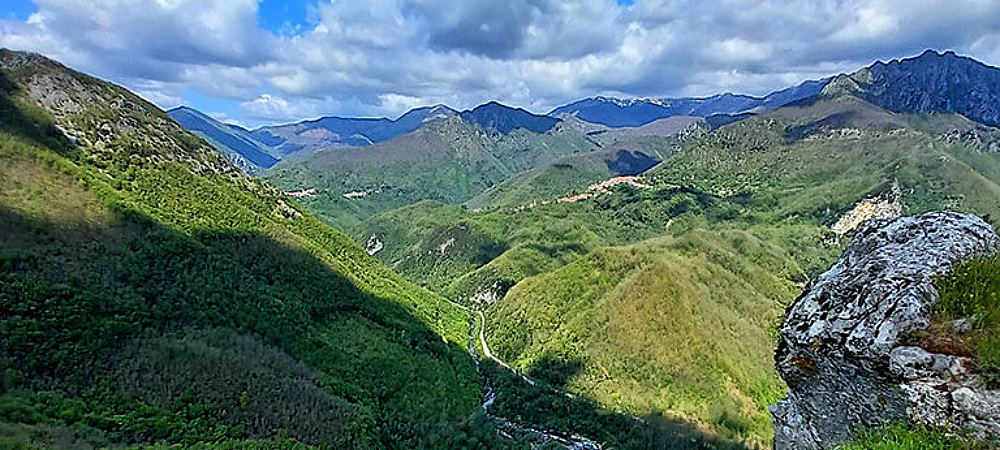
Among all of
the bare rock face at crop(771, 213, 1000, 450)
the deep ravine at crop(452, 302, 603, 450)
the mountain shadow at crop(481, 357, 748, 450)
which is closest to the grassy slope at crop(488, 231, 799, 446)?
the mountain shadow at crop(481, 357, 748, 450)

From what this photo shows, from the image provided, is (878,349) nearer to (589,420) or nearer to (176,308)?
(176,308)

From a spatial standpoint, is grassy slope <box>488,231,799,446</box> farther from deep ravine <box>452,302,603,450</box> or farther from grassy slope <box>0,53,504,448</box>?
grassy slope <box>0,53,504,448</box>

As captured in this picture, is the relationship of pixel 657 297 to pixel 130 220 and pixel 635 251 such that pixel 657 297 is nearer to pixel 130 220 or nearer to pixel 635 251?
pixel 635 251

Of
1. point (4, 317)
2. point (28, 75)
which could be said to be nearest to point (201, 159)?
point (28, 75)

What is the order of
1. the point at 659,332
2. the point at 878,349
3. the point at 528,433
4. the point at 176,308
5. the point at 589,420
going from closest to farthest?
the point at 878,349, the point at 176,308, the point at 528,433, the point at 589,420, the point at 659,332

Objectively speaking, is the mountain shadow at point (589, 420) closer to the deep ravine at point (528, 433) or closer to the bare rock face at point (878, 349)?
the deep ravine at point (528, 433)

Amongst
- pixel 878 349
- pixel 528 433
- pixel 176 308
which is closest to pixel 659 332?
pixel 528 433

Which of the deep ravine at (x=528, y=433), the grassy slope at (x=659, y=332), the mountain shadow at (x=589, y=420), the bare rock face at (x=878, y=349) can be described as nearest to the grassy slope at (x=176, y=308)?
the deep ravine at (x=528, y=433)
